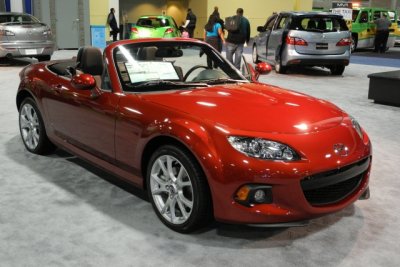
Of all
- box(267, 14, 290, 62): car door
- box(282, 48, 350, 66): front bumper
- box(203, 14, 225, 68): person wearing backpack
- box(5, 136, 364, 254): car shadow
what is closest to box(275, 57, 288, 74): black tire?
box(267, 14, 290, 62): car door

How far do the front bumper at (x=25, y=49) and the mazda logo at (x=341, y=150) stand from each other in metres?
10.9

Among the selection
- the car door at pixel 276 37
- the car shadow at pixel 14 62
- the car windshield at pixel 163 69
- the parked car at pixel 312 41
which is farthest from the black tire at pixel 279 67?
the car windshield at pixel 163 69

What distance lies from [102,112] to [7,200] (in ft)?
3.40

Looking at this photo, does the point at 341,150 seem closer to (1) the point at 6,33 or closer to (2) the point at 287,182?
(2) the point at 287,182

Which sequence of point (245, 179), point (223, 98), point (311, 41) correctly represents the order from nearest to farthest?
1. point (245, 179)
2. point (223, 98)
3. point (311, 41)

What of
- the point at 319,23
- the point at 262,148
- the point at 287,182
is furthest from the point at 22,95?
the point at 319,23

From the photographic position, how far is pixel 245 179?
9.53 feet

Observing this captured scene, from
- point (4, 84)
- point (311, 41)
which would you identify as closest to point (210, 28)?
point (311, 41)

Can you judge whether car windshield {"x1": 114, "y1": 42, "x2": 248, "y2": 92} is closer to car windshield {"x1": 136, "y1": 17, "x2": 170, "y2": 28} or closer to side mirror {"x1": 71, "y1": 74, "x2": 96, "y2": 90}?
side mirror {"x1": 71, "y1": 74, "x2": 96, "y2": 90}

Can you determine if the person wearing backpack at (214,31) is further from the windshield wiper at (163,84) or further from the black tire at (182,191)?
the black tire at (182,191)

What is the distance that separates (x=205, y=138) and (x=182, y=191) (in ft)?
1.49

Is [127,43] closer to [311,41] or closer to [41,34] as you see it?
[311,41]

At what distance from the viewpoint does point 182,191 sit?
10.7ft

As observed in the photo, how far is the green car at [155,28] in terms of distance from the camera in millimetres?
17828
